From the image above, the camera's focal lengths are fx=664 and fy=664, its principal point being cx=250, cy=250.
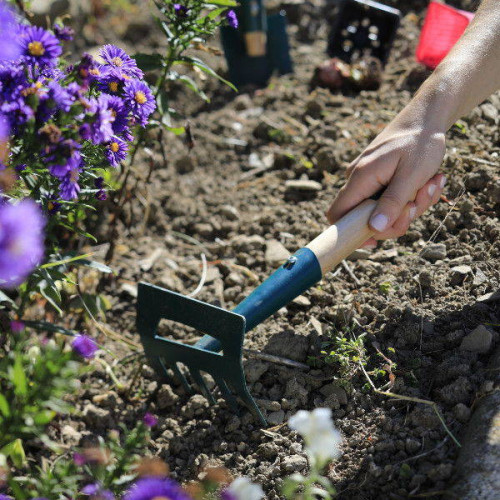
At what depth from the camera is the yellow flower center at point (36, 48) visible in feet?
4.57

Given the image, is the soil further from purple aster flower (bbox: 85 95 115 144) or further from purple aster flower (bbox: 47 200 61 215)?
purple aster flower (bbox: 85 95 115 144)

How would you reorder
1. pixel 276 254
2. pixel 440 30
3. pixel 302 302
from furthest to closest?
pixel 440 30 → pixel 276 254 → pixel 302 302

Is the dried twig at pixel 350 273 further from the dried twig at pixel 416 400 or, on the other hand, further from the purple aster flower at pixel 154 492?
the purple aster flower at pixel 154 492

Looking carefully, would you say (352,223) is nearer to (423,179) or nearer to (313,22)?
(423,179)

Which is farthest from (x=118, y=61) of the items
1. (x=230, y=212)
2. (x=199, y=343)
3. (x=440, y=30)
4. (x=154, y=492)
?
(x=440, y=30)

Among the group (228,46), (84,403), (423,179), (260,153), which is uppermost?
(423,179)

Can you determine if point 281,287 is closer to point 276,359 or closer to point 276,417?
point 276,359

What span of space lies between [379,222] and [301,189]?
2.76 feet

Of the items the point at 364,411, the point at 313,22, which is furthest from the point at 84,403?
the point at 313,22

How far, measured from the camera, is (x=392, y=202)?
73.9 inches

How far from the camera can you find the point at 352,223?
1911 millimetres

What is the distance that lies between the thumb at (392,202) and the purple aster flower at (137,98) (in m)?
0.70

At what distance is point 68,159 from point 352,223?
0.88 m

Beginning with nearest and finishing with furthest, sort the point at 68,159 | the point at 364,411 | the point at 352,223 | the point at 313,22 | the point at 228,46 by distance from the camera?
the point at 68,159, the point at 364,411, the point at 352,223, the point at 228,46, the point at 313,22
